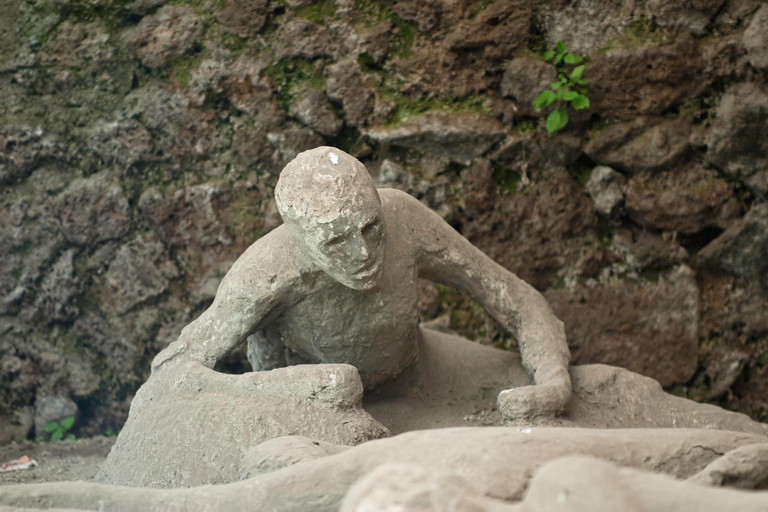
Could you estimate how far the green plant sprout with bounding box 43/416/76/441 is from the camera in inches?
116

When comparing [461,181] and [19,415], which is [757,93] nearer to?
[461,181]

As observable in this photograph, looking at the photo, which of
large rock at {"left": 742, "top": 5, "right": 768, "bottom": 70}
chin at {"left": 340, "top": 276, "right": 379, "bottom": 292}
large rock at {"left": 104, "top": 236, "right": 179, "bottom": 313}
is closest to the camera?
chin at {"left": 340, "top": 276, "right": 379, "bottom": 292}

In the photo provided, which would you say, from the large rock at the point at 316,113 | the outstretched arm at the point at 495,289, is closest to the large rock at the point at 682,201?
the outstretched arm at the point at 495,289

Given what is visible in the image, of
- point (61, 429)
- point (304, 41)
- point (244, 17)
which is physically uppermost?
point (244, 17)

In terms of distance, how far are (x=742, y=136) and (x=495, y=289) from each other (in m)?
1.34

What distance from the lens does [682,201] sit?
295cm

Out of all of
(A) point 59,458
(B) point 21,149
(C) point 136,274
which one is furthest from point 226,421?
(B) point 21,149

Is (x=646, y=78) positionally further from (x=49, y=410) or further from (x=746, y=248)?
(x=49, y=410)

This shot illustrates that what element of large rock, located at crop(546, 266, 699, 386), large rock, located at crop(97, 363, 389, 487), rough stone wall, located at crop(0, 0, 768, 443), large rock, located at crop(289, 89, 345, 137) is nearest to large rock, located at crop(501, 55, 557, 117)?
rough stone wall, located at crop(0, 0, 768, 443)

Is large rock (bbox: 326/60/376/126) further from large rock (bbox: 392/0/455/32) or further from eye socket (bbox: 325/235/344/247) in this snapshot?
eye socket (bbox: 325/235/344/247)

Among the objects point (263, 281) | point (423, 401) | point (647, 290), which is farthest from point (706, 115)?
point (263, 281)

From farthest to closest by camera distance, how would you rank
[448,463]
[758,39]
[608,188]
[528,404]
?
[608,188] → [758,39] → [528,404] → [448,463]

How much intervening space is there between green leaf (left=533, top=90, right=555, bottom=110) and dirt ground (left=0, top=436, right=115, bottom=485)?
6.20ft

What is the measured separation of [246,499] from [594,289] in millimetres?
2030
